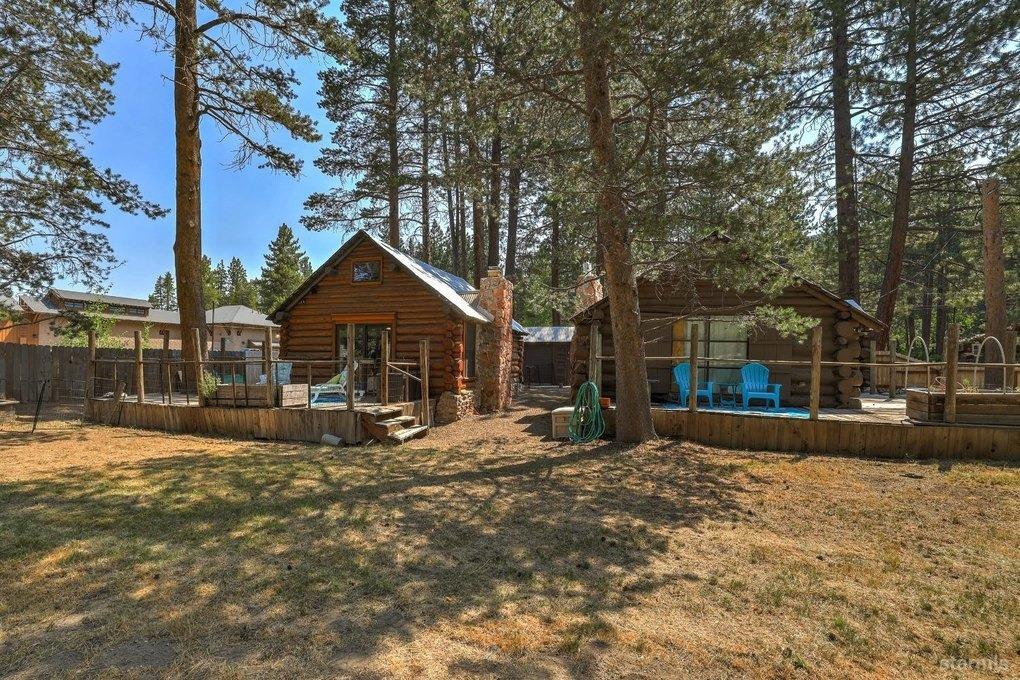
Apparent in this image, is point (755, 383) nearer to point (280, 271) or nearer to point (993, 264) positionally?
point (993, 264)

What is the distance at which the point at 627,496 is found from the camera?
5.99m

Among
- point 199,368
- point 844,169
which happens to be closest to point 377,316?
point 199,368

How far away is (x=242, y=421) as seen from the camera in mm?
10109

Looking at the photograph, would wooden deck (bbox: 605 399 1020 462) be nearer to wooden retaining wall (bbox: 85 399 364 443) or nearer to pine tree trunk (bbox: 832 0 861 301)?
wooden retaining wall (bbox: 85 399 364 443)

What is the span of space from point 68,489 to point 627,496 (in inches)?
264

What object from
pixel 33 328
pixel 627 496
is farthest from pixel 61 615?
pixel 33 328

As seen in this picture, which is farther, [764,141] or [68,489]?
[764,141]

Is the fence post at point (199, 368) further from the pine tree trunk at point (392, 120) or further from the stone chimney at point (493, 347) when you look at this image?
the pine tree trunk at point (392, 120)

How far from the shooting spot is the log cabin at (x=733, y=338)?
34.6 ft

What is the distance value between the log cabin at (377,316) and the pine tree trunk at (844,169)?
35.7ft

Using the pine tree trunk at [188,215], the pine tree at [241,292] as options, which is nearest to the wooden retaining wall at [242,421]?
the pine tree trunk at [188,215]

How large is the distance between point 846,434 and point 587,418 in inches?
163

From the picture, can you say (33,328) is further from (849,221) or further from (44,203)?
(849,221)

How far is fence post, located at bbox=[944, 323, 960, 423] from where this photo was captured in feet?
23.5
